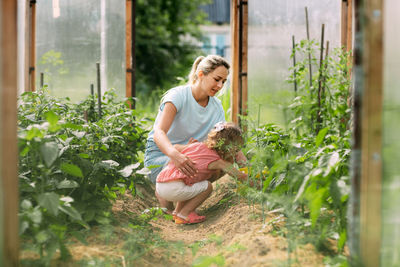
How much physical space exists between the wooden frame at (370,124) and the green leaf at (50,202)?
112 cm

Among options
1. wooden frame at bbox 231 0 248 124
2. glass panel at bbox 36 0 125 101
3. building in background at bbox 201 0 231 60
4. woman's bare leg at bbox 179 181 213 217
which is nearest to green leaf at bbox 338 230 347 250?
woman's bare leg at bbox 179 181 213 217

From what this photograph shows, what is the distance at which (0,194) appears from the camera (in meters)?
1.47

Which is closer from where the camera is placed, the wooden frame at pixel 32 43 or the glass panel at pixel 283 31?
the glass panel at pixel 283 31

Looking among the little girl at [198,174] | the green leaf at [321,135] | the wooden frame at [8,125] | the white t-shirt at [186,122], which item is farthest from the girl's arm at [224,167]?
the wooden frame at [8,125]

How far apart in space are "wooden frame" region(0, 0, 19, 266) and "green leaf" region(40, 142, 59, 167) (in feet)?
1.09

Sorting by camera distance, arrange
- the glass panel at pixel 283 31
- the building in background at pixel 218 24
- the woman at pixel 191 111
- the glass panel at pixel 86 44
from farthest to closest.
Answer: the building in background at pixel 218 24 < the glass panel at pixel 86 44 < the glass panel at pixel 283 31 < the woman at pixel 191 111

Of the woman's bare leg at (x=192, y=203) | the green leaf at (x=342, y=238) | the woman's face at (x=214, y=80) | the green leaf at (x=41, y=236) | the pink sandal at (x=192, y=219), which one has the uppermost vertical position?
the woman's face at (x=214, y=80)

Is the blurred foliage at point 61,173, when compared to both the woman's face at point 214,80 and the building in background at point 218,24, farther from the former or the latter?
the building in background at point 218,24

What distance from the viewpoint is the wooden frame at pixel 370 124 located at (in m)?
1.47

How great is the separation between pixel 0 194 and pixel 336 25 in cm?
383

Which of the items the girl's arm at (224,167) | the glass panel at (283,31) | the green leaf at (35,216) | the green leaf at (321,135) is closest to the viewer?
the green leaf at (35,216)

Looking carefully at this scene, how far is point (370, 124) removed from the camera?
148 centimetres

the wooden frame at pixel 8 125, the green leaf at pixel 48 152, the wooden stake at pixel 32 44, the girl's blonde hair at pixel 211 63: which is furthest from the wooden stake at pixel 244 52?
the wooden frame at pixel 8 125

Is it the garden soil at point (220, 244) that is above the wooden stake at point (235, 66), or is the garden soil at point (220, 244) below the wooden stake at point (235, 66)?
below
